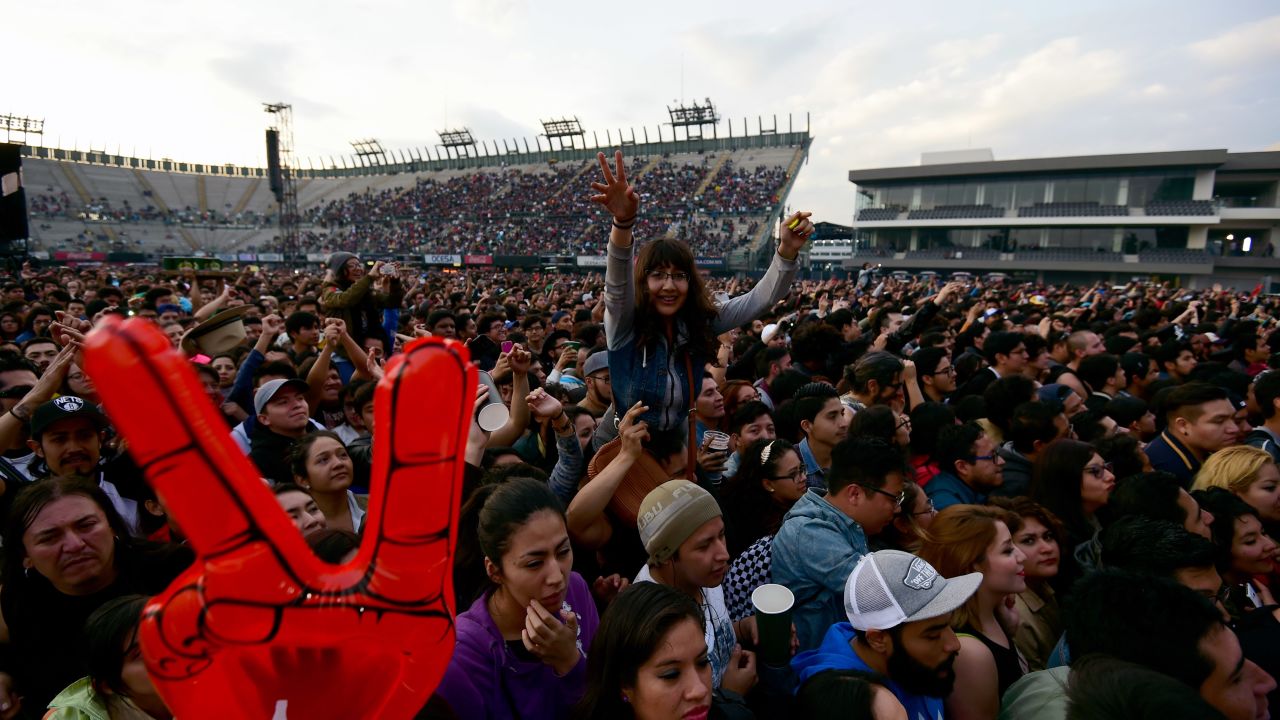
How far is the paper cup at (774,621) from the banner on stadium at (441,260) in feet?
121

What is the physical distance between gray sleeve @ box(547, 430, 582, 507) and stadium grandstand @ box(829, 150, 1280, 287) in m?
33.3

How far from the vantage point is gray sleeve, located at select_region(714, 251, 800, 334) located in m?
2.74

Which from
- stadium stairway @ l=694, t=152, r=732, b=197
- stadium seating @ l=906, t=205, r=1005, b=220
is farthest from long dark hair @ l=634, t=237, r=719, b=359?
stadium seating @ l=906, t=205, r=1005, b=220

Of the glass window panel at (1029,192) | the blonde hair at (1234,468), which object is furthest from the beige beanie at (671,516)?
the glass window panel at (1029,192)

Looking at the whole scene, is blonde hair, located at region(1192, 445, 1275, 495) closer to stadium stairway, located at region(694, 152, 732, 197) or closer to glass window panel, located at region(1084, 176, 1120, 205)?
stadium stairway, located at region(694, 152, 732, 197)

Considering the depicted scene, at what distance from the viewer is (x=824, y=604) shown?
98.0 inches

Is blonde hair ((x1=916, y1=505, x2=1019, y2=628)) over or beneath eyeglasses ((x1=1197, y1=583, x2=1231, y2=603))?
over

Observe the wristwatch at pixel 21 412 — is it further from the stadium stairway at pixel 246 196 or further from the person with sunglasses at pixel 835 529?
the stadium stairway at pixel 246 196

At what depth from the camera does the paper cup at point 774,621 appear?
174 centimetres

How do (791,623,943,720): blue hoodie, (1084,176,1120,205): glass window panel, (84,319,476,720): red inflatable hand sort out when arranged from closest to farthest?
(84,319,476,720): red inflatable hand < (791,623,943,720): blue hoodie < (1084,176,1120,205): glass window panel

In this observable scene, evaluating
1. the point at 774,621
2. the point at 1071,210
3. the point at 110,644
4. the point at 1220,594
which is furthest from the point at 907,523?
the point at 1071,210

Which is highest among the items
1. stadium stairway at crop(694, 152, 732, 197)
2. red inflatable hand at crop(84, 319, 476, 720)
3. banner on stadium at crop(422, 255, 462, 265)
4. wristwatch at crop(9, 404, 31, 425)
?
stadium stairway at crop(694, 152, 732, 197)

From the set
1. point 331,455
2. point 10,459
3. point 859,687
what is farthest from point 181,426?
point 10,459

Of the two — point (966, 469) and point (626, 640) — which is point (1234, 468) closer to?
point (966, 469)
